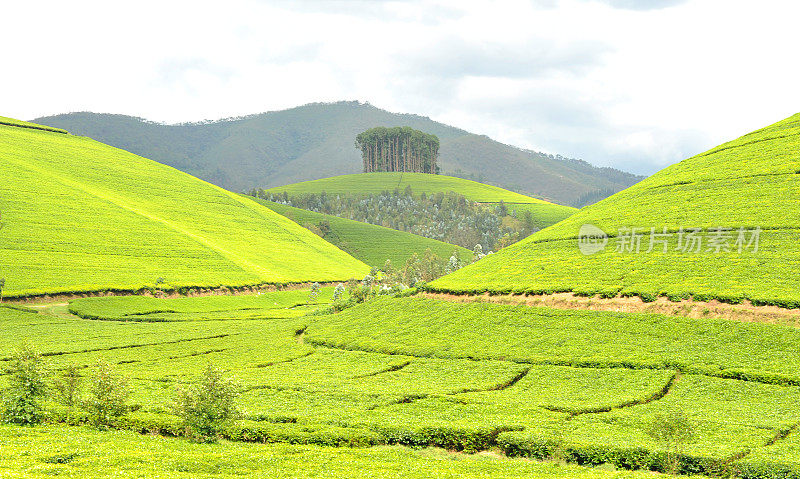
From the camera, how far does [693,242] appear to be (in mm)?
70688

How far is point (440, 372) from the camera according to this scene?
5372 cm

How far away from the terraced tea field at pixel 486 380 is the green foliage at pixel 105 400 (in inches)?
39.8

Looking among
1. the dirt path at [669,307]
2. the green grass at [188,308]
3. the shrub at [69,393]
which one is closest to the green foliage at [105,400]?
the shrub at [69,393]

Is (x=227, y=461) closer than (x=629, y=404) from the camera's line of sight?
Yes

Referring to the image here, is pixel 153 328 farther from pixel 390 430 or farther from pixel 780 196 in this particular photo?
pixel 780 196

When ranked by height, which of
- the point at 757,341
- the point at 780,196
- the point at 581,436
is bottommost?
the point at 581,436

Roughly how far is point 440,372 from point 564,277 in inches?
1028

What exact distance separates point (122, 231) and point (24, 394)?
354 feet

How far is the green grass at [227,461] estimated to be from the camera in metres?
26.3

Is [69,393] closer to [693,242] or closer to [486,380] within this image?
[486,380]

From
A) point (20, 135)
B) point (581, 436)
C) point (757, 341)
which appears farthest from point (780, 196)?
point (20, 135)

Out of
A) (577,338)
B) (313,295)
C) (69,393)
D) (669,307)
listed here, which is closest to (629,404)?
(577,338)

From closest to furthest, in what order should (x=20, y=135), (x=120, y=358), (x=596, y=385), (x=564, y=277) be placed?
(x=596, y=385), (x=120, y=358), (x=564, y=277), (x=20, y=135)

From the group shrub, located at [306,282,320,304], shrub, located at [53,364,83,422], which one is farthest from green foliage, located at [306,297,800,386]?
shrub, located at [306,282,320,304]
